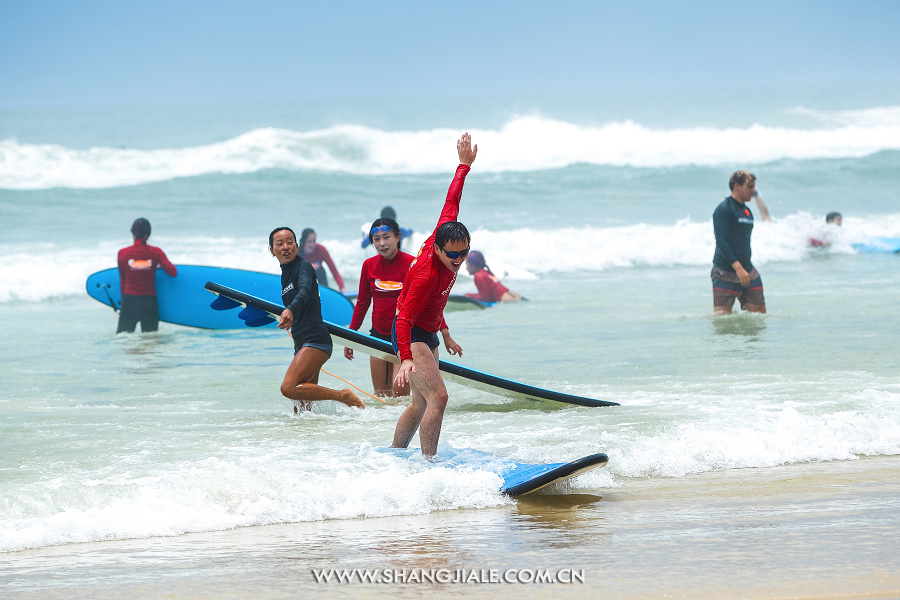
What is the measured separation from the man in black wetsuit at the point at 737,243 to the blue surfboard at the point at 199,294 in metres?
4.25

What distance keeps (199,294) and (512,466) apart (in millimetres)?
7249

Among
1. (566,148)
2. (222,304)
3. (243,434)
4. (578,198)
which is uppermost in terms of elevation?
(566,148)

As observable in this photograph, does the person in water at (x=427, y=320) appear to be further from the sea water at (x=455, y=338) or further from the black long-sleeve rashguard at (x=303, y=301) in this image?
the black long-sleeve rashguard at (x=303, y=301)

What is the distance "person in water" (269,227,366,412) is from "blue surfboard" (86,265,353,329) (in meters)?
3.64

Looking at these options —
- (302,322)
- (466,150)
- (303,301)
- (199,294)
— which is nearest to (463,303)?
(199,294)

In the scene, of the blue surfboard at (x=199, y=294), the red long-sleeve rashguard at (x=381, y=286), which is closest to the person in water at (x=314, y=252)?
the blue surfboard at (x=199, y=294)

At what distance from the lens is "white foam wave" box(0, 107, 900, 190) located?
30938 mm

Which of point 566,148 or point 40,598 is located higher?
point 566,148

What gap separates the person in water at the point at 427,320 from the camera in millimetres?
4484

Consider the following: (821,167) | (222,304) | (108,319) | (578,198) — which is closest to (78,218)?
(108,319)

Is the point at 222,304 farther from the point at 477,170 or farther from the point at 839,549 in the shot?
the point at 477,170

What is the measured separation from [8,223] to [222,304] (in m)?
19.9

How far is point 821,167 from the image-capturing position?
3459 centimetres

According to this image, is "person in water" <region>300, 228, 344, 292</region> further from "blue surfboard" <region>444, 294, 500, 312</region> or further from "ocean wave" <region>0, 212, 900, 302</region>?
"ocean wave" <region>0, 212, 900, 302</region>
